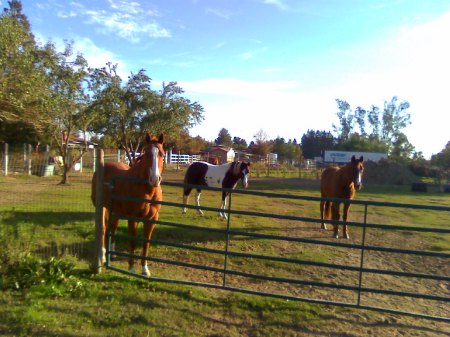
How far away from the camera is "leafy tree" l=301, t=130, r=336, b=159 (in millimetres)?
103438

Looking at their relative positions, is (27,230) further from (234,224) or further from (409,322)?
(409,322)

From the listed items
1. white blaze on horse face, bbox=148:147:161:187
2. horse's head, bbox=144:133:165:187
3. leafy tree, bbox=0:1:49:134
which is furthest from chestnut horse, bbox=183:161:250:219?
white blaze on horse face, bbox=148:147:161:187

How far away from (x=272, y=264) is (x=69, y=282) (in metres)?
3.52

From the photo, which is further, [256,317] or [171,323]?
[256,317]

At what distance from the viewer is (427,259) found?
8.16 m

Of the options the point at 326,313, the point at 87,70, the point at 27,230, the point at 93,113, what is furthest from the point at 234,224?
the point at 87,70

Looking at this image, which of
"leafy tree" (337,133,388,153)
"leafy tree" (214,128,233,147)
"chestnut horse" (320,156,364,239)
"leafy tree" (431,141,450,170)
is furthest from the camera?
"leafy tree" (214,128,233,147)

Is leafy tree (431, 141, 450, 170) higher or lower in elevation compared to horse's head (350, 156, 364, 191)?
higher

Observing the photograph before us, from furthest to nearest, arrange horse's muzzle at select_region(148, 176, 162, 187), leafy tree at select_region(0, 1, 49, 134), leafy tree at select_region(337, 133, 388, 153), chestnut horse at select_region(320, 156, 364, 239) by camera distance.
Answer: leafy tree at select_region(337, 133, 388, 153)
leafy tree at select_region(0, 1, 49, 134)
chestnut horse at select_region(320, 156, 364, 239)
horse's muzzle at select_region(148, 176, 162, 187)

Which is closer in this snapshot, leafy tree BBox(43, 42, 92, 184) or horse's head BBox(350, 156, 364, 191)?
horse's head BBox(350, 156, 364, 191)

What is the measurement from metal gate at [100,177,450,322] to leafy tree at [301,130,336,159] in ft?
319

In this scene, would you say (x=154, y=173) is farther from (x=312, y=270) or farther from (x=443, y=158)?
(x=443, y=158)

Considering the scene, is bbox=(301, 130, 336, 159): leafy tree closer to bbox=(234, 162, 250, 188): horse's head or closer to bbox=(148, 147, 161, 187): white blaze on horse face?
bbox=(234, 162, 250, 188): horse's head

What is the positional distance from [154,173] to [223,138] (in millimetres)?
86574
